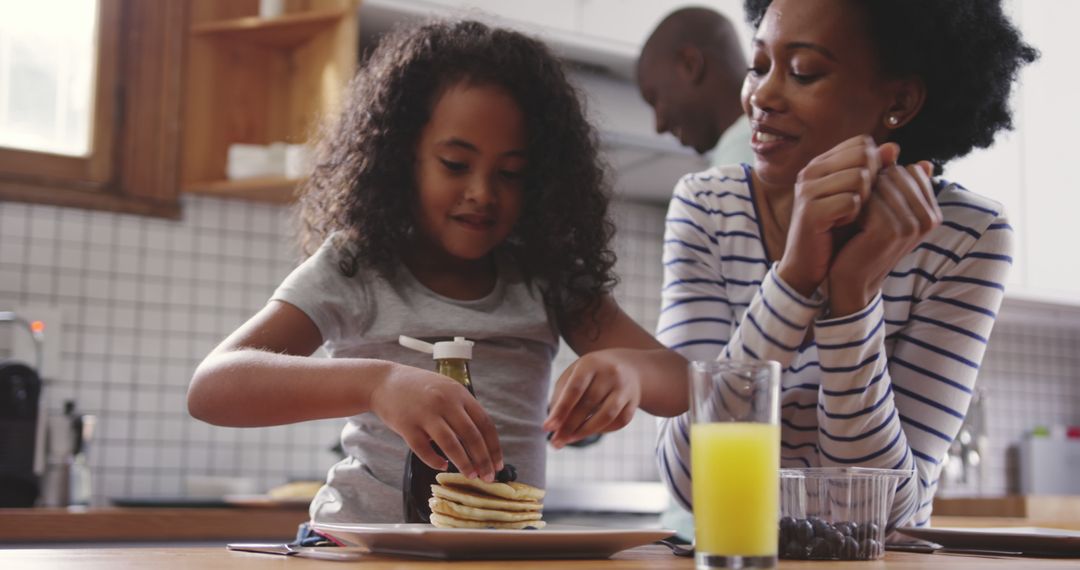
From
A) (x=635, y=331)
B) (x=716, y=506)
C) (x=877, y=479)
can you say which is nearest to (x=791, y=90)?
(x=635, y=331)

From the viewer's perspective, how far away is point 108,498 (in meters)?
2.68

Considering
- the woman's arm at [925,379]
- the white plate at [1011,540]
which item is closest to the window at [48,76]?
the woman's arm at [925,379]

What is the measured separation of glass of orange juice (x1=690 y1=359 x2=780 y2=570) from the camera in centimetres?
71

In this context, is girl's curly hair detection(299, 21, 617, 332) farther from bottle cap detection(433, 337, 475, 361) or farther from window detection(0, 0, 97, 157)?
window detection(0, 0, 97, 157)

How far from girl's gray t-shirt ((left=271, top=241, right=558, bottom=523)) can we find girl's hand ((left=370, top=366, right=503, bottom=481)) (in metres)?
0.32

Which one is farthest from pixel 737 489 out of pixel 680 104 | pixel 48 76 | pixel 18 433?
pixel 48 76

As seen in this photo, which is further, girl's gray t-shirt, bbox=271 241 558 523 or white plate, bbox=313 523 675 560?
girl's gray t-shirt, bbox=271 241 558 523

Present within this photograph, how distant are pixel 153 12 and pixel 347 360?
222 cm

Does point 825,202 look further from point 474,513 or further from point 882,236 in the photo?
point 474,513

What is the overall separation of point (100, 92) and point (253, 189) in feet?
1.66

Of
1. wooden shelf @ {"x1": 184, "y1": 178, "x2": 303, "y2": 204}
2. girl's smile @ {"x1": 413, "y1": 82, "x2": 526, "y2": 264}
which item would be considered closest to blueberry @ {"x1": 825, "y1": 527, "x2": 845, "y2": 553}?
girl's smile @ {"x1": 413, "y1": 82, "x2": 526, "y2": 264}

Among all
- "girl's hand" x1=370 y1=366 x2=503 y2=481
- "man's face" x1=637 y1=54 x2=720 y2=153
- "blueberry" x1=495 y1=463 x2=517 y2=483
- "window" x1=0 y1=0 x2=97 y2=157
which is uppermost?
"window" x1=0 y1=0 x2=97 y2=157

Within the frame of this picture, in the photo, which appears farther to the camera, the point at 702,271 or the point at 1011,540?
the point at 702,271

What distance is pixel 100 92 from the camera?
291 cm
